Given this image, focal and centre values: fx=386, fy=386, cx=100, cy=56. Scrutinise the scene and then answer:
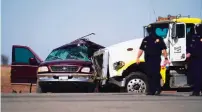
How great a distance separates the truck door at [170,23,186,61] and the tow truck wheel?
119cm

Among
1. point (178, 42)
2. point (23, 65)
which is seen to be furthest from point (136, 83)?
point (23, 65)

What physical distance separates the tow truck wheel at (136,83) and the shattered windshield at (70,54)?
2.00 meters

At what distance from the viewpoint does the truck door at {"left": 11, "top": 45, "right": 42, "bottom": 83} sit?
45.7 ft

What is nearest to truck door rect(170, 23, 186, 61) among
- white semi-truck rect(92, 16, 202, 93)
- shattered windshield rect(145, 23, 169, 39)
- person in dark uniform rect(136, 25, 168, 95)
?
white semi-truck rect(92, 16, 202, 93)

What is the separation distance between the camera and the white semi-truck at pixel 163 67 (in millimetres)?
11438

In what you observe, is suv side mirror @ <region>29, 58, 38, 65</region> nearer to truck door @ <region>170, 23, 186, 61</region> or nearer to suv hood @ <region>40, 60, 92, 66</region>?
suv hood @ <region>40, 60, 92, 66</region>

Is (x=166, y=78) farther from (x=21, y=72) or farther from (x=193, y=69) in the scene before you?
(x=21, y=72)

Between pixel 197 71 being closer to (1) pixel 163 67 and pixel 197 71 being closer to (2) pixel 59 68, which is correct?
(1) pixel 163 67

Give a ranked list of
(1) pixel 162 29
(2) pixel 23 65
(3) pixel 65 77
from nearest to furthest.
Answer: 1. (3) pixel 65 77
2. (1) pixel 162 29
3. (2) pixel 23 65

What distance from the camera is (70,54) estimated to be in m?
13.0

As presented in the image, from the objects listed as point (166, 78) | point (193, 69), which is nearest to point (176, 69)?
point (166, 78)

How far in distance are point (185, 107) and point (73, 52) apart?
716 cm

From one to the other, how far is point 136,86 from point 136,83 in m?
0.09

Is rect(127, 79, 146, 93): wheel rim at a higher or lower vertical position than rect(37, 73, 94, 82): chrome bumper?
lower
